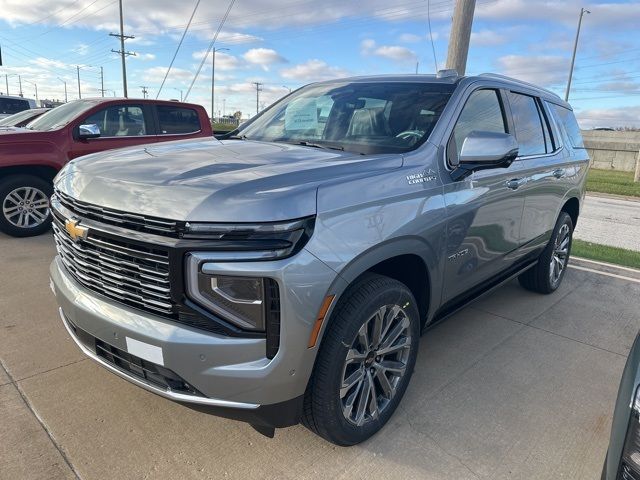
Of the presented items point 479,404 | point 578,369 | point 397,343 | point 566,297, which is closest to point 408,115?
point 397,343

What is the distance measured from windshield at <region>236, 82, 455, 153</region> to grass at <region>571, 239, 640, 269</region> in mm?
4665

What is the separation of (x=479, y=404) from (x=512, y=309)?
1.84 meters

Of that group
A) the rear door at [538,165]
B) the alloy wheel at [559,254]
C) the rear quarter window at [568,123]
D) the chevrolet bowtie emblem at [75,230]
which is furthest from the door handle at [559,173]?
the chevrolet bowtie emblem at [75,230]

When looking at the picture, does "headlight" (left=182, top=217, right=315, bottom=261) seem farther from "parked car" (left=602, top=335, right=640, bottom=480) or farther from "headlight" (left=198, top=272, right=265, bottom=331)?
"parked car" (left=602, top=335, right=640, bottom=480)

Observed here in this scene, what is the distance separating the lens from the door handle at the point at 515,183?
3503 millimetres

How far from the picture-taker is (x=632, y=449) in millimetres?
1529

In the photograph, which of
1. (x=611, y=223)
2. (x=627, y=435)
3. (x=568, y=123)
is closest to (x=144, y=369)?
(x=627, y=435)

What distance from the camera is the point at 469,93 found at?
3.18 meters

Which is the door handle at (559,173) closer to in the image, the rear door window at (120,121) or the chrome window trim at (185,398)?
the chrome window trim at (185,398)

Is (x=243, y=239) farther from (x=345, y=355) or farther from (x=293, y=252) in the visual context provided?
(x=345, y=355)

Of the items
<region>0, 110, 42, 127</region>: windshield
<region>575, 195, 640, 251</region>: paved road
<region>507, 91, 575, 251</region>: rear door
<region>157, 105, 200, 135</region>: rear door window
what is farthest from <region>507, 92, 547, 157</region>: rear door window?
<region>0, 110, 42, 127</region>: windshield

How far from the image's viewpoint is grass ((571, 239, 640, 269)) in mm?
6450

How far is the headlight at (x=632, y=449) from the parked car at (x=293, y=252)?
1.09 metres

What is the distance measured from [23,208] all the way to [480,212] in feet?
19.1
